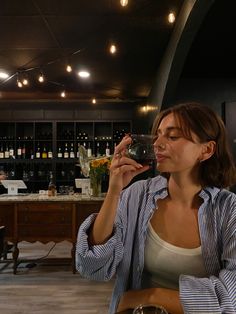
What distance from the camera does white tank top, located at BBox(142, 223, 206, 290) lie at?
1.04 metres

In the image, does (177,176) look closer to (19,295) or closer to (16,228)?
(19,295)

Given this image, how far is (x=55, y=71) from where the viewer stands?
597 centimetres

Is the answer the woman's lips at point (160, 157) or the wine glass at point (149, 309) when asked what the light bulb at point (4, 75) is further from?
the wine glass at point (149, 309)

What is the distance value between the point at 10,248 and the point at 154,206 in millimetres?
4267

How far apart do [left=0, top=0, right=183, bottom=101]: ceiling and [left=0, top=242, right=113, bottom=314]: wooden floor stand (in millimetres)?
3056

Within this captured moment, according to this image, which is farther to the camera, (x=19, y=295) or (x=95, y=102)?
(x=95, y=102)

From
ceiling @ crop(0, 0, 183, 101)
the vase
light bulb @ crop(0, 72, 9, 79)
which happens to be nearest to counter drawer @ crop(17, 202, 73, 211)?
the vase

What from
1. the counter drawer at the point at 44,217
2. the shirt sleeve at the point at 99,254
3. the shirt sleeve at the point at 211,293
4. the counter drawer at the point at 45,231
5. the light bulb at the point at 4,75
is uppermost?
the light bulb at the point at 4,75

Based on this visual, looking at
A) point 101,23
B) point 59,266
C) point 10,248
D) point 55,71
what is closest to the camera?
point 101,23

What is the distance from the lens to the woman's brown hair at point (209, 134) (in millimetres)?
1075

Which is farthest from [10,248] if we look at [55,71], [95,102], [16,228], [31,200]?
[95,102]

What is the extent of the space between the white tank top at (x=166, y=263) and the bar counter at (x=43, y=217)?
124 inches

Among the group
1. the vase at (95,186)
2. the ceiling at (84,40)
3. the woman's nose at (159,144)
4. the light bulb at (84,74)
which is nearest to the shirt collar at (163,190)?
the woman's nose at (159,144)

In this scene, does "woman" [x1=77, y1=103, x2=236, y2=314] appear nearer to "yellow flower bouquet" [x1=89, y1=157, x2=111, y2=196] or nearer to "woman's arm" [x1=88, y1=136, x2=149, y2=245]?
"woman's arm" [x1=88, y1=136, x2=149, y2=245]
